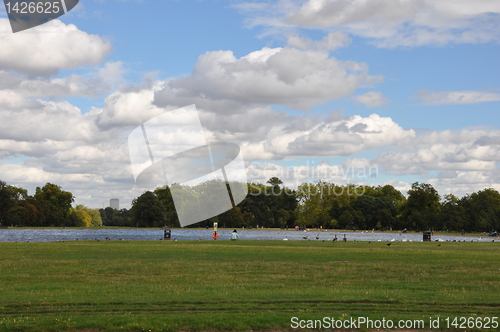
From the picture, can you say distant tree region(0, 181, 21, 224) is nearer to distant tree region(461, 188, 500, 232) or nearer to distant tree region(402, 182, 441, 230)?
distant tree region(402, 182, 441, 230)

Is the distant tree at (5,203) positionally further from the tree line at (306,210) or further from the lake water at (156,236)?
the lake water at (156,236)

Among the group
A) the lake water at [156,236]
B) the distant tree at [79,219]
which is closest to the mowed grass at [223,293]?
the lake water at [156,236]

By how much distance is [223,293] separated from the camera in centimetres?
1617

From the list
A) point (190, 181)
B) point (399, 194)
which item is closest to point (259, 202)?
point (399, 194)

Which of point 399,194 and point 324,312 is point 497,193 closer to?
point 399,194

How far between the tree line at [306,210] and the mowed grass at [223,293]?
114170 millimetres

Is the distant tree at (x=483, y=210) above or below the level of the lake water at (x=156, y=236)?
above

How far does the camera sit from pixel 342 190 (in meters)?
172

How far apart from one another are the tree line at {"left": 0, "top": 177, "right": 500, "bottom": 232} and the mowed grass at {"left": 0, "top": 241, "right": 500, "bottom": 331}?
114 meters

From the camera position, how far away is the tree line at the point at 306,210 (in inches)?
5541

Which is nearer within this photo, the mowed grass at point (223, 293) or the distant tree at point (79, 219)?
the mowed grass at point (223, 293)

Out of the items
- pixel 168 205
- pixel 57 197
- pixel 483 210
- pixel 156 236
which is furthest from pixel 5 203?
pixel 483 210

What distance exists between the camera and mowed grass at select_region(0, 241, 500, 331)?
12.6 m

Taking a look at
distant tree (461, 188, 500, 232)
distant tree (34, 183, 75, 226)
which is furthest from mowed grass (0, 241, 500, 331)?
distant tree (34, 183, 75, 226)
